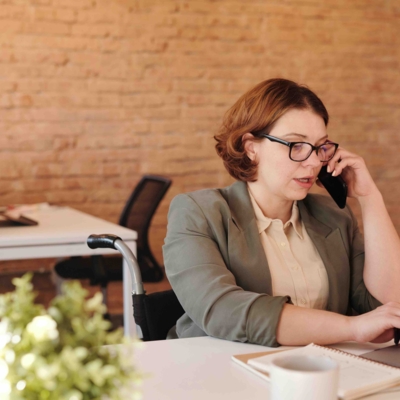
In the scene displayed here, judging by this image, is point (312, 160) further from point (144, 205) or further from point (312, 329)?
point (144, 205)

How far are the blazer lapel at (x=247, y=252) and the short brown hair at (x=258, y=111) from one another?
140 mm

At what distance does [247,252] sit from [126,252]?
304 mm

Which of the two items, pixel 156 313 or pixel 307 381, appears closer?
pixel 307 381

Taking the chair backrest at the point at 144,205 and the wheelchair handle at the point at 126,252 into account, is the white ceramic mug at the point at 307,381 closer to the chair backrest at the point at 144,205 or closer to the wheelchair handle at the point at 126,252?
the wheelchair handle at the point at 126,252

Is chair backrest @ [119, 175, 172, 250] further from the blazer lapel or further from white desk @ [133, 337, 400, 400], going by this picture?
white desk @ [133, 337, 400, 400]

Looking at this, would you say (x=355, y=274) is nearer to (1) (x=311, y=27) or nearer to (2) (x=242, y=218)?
(2) (x=242, y=218)

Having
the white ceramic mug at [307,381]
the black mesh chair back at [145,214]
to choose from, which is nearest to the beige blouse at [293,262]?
the white ceramic mug at [307,381]

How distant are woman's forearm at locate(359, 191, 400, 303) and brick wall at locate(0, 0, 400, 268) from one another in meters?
2.98

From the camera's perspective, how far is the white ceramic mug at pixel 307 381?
71 cm

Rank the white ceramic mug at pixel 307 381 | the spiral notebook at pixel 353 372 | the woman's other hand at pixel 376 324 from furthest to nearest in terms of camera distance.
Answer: the woman's other hand at pixel 376 324 → the spiral notebook at pixel 353 372 → the white ceramic mug at pixel 307 381

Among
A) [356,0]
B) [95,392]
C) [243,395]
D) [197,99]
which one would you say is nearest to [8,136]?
[197,99]

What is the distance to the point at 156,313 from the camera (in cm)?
153

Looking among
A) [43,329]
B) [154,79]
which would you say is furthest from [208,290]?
[154,79]

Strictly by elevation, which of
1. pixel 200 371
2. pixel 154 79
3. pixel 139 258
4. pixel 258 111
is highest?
pixel 258 111
